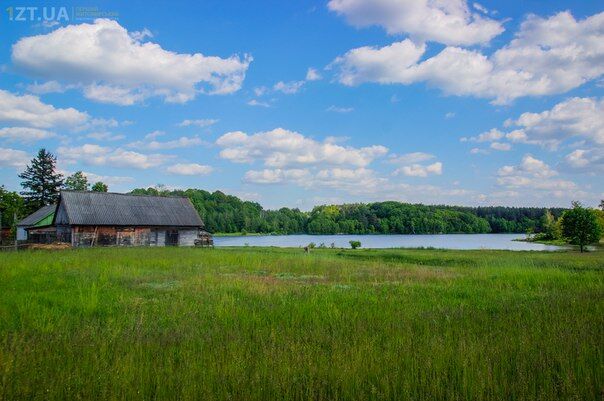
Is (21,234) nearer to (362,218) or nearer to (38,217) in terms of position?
(38,217)

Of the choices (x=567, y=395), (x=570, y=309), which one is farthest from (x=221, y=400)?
(x=570, y=309)

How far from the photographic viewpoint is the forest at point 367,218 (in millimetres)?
149250

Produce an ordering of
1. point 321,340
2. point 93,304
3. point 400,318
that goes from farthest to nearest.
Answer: point 93,304 < point 400,318 < point 321,340

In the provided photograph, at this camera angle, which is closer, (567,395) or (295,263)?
(567,395)

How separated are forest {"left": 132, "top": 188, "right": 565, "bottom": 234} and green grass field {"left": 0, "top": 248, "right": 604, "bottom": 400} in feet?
417

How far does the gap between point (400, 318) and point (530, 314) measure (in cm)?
291

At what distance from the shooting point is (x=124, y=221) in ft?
156

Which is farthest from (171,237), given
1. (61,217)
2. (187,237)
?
(61,217)

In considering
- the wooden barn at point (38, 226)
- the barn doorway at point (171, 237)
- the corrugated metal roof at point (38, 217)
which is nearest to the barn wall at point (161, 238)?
the barn doorway at point (171, 237)

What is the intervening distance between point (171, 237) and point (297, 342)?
4646 centimetres

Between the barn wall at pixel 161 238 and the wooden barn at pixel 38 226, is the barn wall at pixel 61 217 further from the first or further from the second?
the barn wall at pixel 161 238

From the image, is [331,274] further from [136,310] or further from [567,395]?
[567,395]

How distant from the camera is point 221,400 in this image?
5.00m

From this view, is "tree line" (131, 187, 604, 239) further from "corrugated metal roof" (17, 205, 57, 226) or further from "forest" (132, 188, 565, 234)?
"corrugated metal roof" (17, 205, 57, 226)
